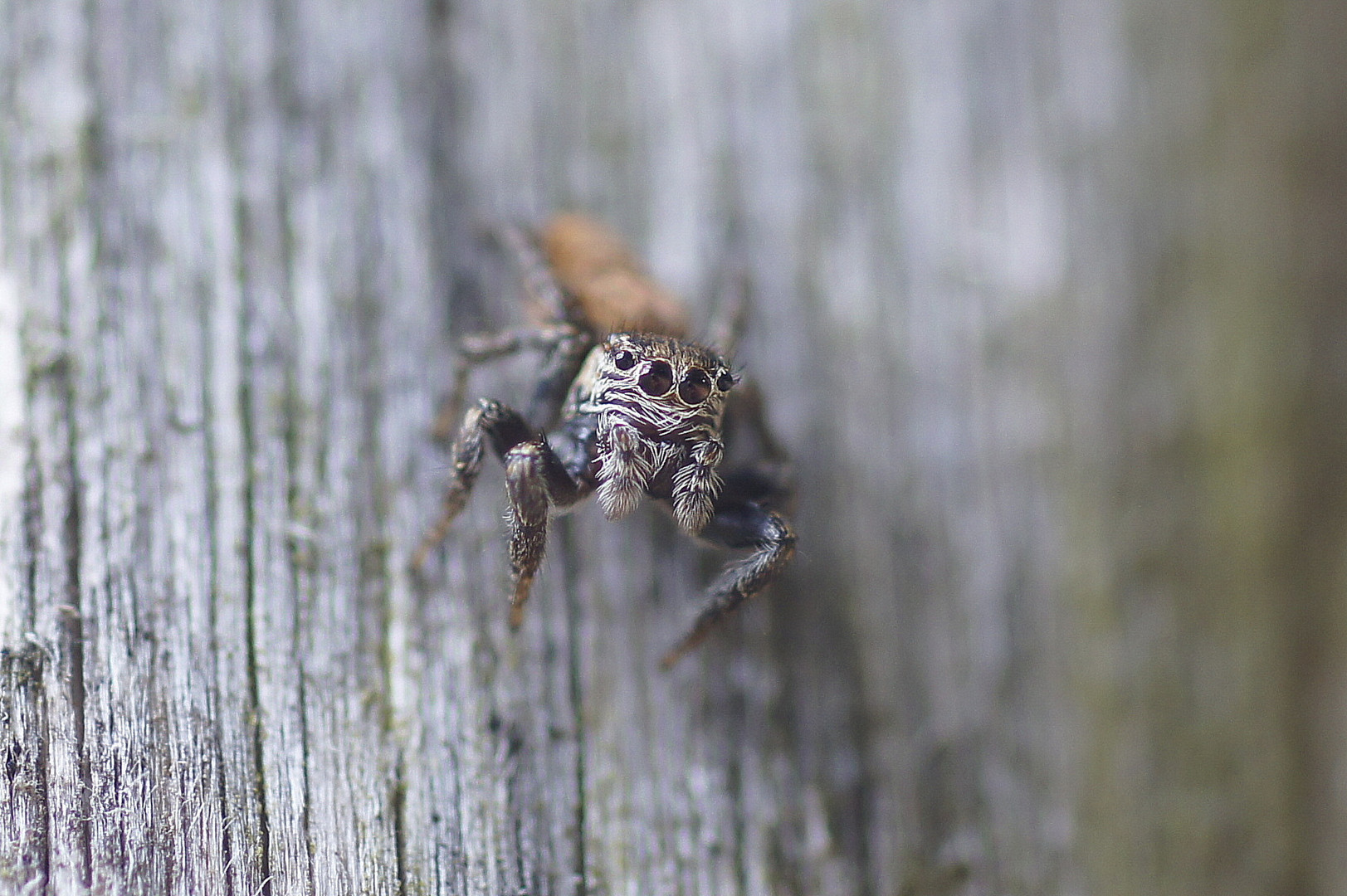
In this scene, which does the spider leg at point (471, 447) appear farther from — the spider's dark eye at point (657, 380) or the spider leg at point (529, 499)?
the spider's dark eye at point (657, 380)

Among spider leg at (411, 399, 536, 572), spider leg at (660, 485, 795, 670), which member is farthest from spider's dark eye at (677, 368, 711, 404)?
spider leg at (411, 399, 536, 572)

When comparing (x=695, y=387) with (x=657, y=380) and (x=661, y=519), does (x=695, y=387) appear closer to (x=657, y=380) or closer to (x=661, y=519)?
(x=657, y=380)

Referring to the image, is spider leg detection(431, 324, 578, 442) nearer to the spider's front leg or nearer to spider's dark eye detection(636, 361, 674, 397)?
the spider's front leg

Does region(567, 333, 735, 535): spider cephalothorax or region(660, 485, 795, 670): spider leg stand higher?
region(567, 333, 735, 535): spider cephalothorax

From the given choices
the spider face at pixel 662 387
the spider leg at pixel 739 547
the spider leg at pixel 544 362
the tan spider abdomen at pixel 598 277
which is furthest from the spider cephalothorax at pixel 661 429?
the tan spider abdomen at pixel 598 277

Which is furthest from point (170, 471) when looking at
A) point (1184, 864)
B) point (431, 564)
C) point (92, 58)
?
point (1184, 864)
